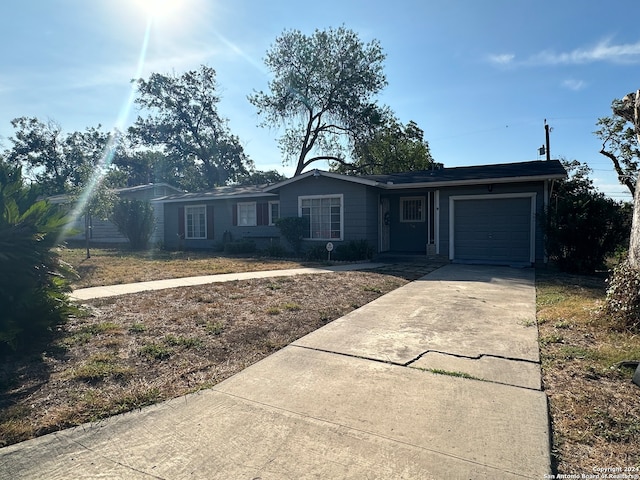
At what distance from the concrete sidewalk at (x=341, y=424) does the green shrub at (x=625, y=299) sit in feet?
4.30

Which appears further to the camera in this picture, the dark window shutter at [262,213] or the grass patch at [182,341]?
the dark window shutter at [262,213]

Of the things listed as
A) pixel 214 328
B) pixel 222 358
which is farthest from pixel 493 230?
pixel 222 358

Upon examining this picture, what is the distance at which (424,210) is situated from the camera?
14.2m

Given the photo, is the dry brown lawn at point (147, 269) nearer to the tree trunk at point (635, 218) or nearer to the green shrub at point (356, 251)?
the green shrub at point (356, 251)

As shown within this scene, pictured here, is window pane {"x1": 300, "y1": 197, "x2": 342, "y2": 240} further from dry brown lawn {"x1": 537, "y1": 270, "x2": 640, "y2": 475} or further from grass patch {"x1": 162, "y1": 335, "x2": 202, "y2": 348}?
A: grass patch {"x1": 162, "y1": 335, "x2": 202, "y2": 348}

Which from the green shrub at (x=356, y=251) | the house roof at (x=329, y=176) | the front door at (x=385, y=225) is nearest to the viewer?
the house roof at (x=329, y=176)

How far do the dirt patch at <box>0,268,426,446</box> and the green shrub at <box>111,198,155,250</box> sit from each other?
Result: 11.5 metres

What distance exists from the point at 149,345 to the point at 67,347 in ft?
2.82

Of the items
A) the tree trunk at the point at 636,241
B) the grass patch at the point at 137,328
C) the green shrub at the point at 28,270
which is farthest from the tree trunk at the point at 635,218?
the green shrub at the point at 28,270

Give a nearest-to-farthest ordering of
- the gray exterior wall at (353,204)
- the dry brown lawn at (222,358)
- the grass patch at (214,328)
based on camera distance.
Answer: the dry brown lawn at (222,358) < the grass patch at (214,328) < the gray exterior wall at (353,204)

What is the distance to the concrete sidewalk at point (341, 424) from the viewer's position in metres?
2.21

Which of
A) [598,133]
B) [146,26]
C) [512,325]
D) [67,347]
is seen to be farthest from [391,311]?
[598,133]

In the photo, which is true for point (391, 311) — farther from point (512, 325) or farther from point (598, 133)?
point (598, 133)

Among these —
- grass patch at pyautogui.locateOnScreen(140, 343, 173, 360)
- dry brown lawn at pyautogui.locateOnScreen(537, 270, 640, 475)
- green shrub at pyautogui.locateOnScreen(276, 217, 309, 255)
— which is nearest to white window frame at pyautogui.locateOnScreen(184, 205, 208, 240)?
green shrub at pyautogui.locateOnScreen(276, 217, 309, 255)
